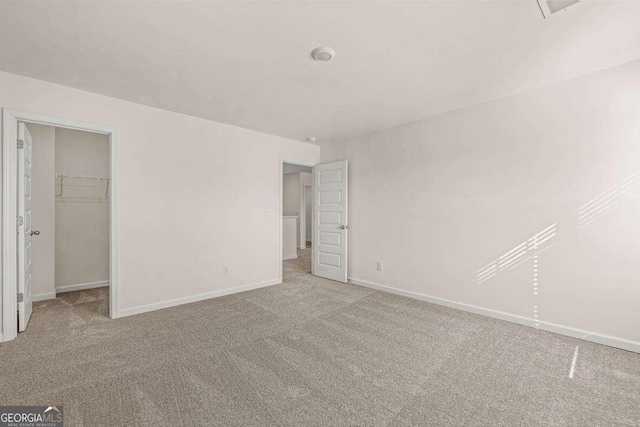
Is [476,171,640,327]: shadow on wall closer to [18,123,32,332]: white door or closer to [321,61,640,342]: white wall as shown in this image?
[321,61,640,342]: white wall

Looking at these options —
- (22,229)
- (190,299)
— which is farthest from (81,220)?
(190,299)

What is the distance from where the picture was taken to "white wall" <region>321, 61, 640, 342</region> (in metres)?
2.54

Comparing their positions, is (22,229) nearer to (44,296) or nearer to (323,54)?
(44,296)

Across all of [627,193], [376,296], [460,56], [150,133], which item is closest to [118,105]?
[150,133]

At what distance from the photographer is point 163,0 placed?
5.63ft

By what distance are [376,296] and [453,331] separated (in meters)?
1.29

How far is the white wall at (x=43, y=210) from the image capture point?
148 inches

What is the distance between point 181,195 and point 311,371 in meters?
2.76

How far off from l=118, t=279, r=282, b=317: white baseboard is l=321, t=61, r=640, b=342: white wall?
77.9 inches

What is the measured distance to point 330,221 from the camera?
505cm

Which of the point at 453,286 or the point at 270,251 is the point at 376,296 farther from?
the point at 270,251

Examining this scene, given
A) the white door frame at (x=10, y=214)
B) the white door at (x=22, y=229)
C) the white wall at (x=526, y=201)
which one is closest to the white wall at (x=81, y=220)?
the white door at (x=22, y=229)

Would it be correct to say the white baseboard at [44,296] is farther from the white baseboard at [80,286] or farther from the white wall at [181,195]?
the white wall at [181,195]

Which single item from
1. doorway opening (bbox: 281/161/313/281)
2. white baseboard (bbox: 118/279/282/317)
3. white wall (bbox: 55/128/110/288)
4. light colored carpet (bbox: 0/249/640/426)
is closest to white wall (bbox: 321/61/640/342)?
light colored carpet (bbox: 0/249/640/426)
